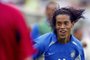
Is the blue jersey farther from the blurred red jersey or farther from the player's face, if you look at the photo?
the blurred red jersey

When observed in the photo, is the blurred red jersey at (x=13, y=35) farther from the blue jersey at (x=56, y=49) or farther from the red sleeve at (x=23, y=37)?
the blue jersey at (x=56, y=49)

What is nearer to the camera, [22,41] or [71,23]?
[22,41]

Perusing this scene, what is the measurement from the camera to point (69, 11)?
865 cm

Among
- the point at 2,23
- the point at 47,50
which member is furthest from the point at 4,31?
the point at 47,50

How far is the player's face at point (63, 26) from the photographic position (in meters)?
8.26

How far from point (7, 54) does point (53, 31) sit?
9.73ft

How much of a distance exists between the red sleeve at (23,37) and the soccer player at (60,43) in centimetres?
260

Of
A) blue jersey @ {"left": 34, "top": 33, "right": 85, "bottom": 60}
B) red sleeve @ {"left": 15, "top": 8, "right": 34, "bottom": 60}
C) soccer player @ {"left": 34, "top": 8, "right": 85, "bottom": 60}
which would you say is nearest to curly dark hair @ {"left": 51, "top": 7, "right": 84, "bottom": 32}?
soccer player @ {"left": 34, "top": 8, "right": 85, "bottom": 60}

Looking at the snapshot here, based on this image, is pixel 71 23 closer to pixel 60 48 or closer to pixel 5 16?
pixel 60 48

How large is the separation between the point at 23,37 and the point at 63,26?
2.77 m

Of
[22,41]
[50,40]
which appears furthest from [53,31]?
[22,41]

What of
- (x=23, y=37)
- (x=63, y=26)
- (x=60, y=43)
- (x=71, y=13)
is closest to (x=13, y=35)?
(x=23, y=37)

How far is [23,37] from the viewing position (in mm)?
5531

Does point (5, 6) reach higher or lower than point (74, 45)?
higher
